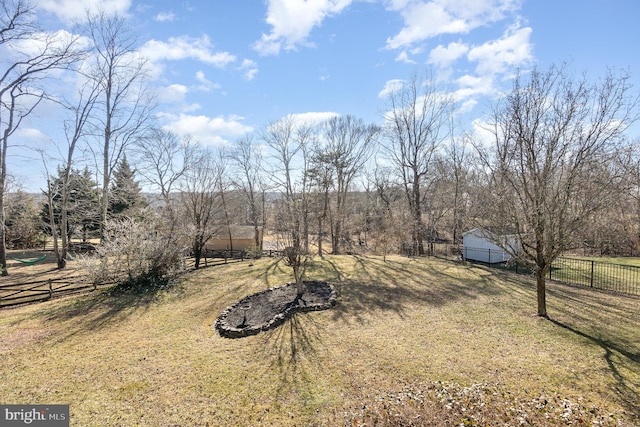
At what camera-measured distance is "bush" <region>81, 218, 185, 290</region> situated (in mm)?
11039

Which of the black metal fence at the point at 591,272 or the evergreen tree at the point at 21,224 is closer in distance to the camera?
the black metal fence at the point at 591,272

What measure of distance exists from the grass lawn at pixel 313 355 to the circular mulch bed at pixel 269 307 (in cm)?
32

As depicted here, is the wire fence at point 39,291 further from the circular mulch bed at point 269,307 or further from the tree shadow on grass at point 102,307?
the circular mulch bed at point 269,307

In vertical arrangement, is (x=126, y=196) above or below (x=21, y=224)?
above

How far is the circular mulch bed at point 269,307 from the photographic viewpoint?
7707 mm

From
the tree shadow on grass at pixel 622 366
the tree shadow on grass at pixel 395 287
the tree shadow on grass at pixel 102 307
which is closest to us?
the tree shadow on grass at pixel 622 366

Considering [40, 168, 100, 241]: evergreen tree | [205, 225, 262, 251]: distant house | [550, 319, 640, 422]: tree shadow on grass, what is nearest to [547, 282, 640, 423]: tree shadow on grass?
[550, 319, 640, 422]: tree shadow on grass

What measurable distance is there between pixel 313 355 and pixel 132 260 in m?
9.16

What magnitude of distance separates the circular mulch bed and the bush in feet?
15.2

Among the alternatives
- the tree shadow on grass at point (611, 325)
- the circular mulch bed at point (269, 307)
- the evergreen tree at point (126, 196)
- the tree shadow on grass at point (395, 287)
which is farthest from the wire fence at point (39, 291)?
the tree shadow on grass at point (611, 325)

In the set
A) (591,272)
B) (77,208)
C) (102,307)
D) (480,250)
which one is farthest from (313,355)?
(77,208)

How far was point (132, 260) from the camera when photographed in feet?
37.4

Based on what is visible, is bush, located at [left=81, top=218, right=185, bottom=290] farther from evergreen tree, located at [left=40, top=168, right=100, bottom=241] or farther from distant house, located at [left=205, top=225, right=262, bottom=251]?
distant house, located at [left=205, top=225, right=262, bottom=251]

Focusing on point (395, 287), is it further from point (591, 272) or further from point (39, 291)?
point (39, 291)
